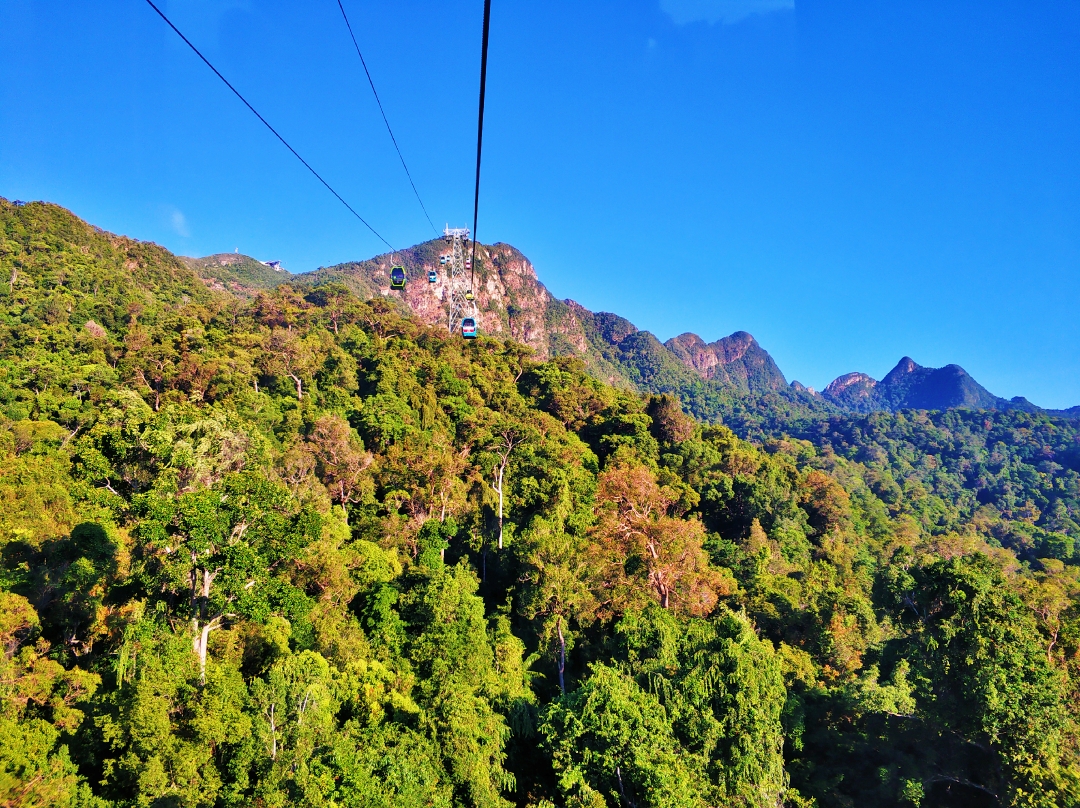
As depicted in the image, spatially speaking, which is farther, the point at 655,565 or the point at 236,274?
the point at 236,274

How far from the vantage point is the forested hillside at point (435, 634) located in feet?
36.5

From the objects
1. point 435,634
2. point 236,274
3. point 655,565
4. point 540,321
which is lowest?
point 435,634

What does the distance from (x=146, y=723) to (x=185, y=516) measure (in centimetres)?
478

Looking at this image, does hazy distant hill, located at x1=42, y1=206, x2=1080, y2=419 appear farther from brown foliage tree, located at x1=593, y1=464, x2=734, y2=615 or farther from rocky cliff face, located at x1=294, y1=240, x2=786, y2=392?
brown foliage tree, located at x1=593, y1=464, x2=734, y2=615

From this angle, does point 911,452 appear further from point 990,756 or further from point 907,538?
point 990,756

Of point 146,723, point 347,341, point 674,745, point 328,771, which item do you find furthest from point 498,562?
point 347,341

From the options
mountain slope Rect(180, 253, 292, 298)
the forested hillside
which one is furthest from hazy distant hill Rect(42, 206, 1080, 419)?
the forested hillside

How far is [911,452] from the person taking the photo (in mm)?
116000

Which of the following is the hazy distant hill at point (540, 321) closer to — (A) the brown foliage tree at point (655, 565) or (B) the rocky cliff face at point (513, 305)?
(B) the rocky cliff face at point (513, 305)

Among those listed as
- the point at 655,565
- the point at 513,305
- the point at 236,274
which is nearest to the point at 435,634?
the point at 655,565

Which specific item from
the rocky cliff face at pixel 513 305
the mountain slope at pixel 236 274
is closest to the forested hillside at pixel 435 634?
the mountain slope at pixel 236 274

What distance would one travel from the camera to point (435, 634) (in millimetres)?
17000

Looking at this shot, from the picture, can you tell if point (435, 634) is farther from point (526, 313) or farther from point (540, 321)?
point (540, 321)

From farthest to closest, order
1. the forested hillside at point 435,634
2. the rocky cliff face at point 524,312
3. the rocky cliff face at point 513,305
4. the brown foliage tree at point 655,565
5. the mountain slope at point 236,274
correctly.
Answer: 1. the rocky cliff face at point 524,312
2. the rocky cliff face at point 513,305
3. the mountain slope at point 236,274
4. the brown foliage tree at point 655,565
5. the forested hillside at point 435,634
